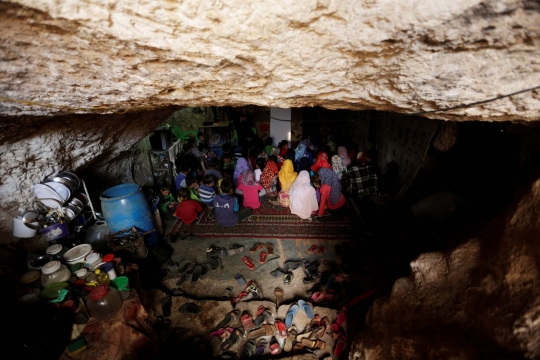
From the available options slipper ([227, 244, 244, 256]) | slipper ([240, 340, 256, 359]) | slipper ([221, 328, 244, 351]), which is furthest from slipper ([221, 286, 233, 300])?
slipper ([240, 340, 256, 359])

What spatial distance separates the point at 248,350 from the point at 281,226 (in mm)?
2943

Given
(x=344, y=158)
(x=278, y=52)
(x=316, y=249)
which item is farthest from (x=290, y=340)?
(x=344, y=158)

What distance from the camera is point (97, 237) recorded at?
4.29m

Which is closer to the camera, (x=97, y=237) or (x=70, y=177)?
(x=70, y=177)

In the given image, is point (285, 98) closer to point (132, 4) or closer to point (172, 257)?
point (132, 4)

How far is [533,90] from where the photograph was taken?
1483 millimetres

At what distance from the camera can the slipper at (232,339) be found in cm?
343

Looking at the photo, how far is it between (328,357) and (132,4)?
13.7 feet

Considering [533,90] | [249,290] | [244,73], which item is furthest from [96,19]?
[249,290]

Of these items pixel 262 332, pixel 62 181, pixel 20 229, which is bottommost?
pixel 262 332

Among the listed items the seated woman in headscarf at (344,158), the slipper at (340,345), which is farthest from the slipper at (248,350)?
the seated woman in headscarf at (344,158)

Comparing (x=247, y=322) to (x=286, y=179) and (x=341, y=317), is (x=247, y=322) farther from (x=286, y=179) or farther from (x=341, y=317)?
(x=286, y=179)

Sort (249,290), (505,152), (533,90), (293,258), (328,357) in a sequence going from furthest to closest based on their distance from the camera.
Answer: (293,258) < (249,290) < (505,152) < (328,357) < (533,90)

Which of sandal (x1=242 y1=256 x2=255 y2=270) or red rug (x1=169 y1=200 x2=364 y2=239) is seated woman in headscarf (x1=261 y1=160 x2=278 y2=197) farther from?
sandal (x1=242 y1=256 x2=255 y2=270)
